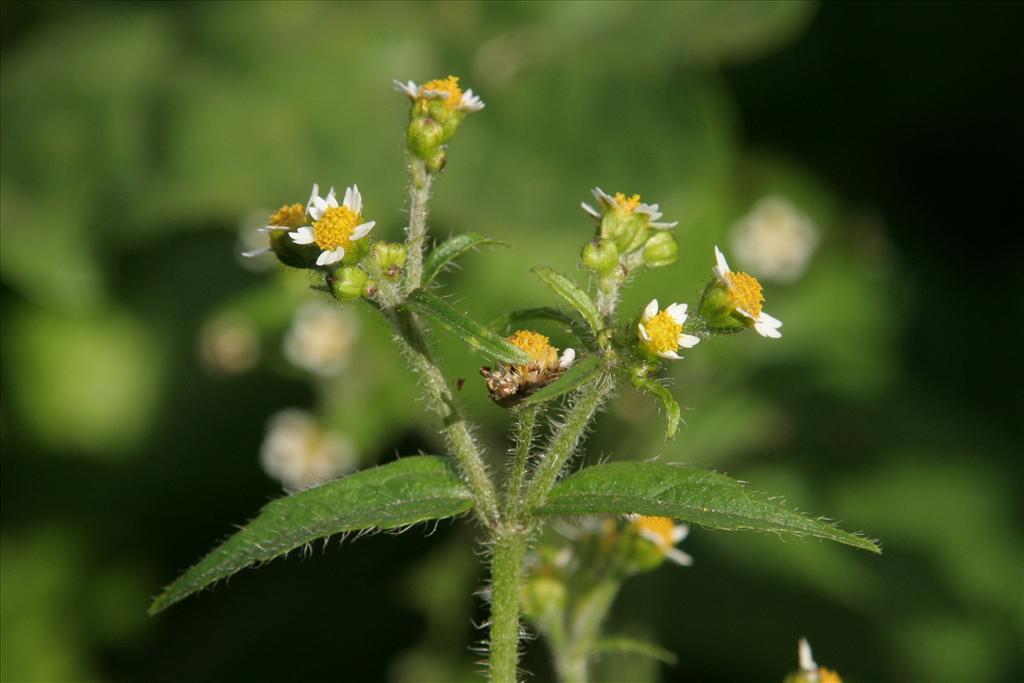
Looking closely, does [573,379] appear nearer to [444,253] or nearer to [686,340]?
[686,340]

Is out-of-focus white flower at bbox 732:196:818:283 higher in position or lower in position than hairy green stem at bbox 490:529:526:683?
higher

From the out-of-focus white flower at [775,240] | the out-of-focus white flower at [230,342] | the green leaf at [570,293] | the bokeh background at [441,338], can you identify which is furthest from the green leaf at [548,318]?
the out-of-focus white flower at [775,240]

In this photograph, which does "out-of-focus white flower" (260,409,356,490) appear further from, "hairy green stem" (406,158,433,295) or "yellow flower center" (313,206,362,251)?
"yellow flower center" (313,206,362,251)

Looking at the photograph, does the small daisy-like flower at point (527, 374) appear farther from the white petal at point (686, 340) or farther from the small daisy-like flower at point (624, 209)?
the small daisy-like flower at point (624, 209)

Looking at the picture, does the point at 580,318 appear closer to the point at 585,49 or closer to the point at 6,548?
the point at 585,49

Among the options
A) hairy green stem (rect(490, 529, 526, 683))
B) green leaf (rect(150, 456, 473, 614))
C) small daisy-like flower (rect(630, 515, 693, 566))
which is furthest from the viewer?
small daisy-like flower (rect(630, 515, 693, 566))

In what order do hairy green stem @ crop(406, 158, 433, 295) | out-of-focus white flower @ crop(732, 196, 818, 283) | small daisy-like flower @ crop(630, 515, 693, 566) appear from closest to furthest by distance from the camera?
hairy green stem @ crop(406, 158, 433, 295) < small daisy-like flower @ crop(630, 515, 693, 566) < out-of-focus white flower @ crop(732, 196, 818, 283)

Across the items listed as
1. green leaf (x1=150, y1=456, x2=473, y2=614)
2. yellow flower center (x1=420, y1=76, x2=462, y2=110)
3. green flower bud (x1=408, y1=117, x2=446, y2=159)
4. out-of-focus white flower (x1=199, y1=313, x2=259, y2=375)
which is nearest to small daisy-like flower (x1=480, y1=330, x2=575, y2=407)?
green leaf (x1=150, y1=456, x2=473, y2=614)
